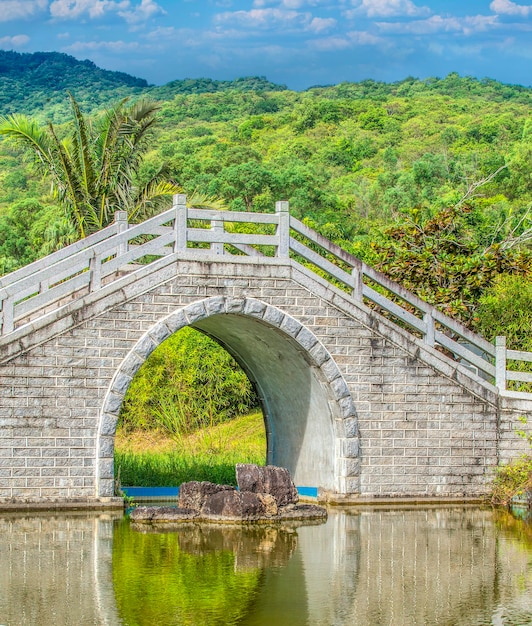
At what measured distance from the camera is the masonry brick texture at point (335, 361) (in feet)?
51.0

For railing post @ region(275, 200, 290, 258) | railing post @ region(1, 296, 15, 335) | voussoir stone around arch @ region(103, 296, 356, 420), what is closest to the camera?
railing post @ region(1, 296, 15, 335)

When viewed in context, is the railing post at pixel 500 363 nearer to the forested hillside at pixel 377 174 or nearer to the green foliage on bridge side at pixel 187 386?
the forested hillside at pixel 377 174

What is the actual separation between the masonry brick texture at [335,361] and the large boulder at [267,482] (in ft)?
4.70

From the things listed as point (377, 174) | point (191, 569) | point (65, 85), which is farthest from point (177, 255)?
point (65, 85)

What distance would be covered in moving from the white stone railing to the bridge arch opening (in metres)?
1.00

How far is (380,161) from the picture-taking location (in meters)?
58.2

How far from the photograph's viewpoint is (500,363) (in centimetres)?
1786

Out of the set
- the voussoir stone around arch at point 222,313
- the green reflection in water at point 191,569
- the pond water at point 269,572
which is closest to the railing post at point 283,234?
the voussoir stone around arch at point 222,313

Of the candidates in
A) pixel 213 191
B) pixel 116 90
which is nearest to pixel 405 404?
pixel 213 191

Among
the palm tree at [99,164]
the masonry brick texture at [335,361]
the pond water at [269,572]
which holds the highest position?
the palm tree at [99,164]

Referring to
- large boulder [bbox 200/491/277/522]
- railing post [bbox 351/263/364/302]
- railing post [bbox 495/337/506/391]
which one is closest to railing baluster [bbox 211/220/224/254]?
railing post [bbox 351/263/364/302]

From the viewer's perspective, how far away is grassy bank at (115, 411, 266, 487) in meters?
19.9

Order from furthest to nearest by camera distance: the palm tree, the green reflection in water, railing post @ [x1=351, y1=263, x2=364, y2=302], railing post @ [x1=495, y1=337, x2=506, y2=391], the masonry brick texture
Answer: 1. the palm tree
2. railing post @ [x1=495, y1=337, x2=506, y2=391]
3. railing post @ [x1=351, y1=263, x2=364, y2=302]
4. the masonry brick texture
5. the green reflection in water

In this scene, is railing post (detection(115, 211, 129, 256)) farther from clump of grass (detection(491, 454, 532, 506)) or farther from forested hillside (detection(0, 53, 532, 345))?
clump of grass (detection(491, 454, 532, 506))
